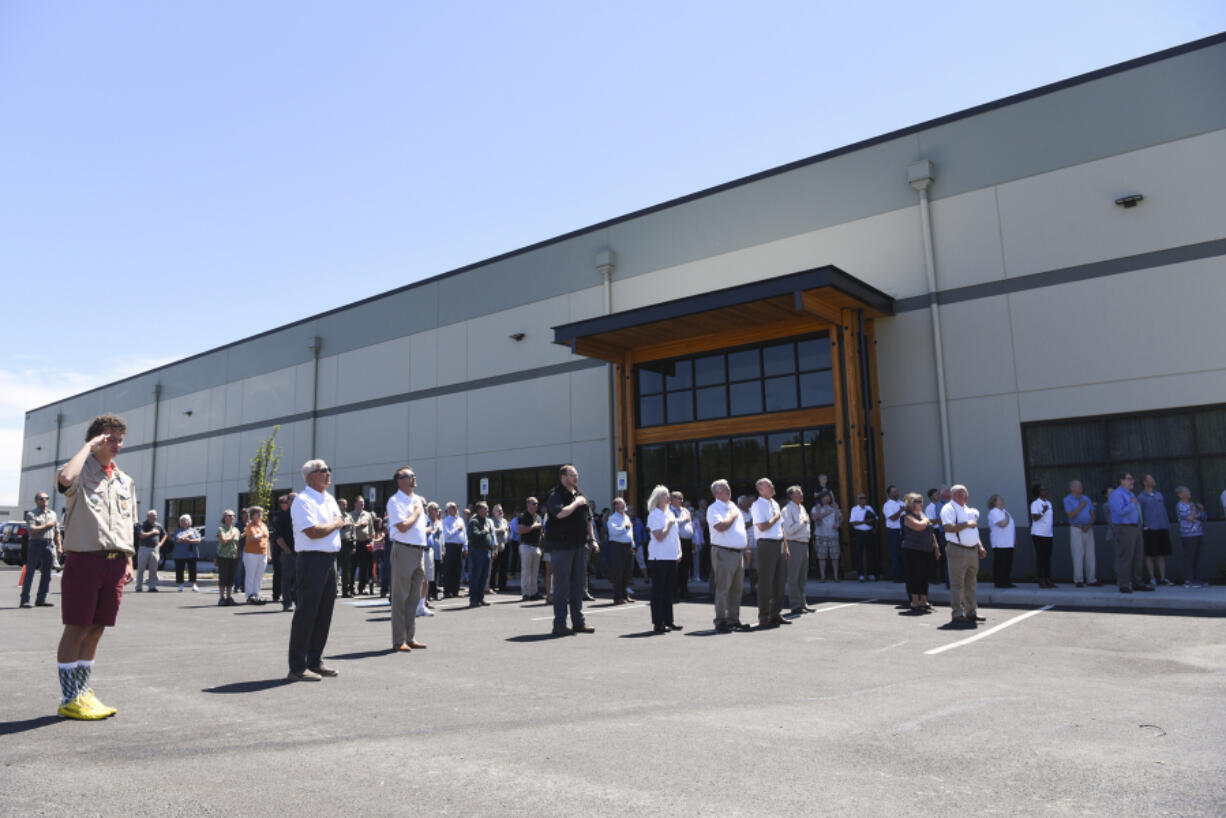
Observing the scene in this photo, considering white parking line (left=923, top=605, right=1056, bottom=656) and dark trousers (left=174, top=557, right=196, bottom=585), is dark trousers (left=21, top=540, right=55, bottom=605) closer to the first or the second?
dark trousers (left=174, top=557, right=196, bottom=585)

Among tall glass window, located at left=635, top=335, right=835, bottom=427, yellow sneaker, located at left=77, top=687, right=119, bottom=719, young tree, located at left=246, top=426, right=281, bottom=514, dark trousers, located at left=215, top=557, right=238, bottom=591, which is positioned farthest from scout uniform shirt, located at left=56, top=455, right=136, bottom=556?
young tree, located at left=246, top=426, right=281, bottom=514

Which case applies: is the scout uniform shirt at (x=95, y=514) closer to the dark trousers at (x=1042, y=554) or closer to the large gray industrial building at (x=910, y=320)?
the large gray industrial building at (x=910, y=320)

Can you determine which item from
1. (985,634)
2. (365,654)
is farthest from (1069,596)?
(365,654)

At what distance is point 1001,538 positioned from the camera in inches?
542

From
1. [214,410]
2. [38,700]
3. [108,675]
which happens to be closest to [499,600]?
[108,675]

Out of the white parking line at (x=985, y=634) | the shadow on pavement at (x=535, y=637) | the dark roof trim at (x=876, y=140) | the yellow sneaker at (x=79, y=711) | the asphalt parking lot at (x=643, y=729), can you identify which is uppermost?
the dark roof trim at (x=876, y=140)

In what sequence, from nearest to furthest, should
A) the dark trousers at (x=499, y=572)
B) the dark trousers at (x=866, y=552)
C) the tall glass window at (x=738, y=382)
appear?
the dark trousers at (x=866, y=552)
the dark trousers at (x=499, y=572)
the tall glass window at (x=738, y=382)

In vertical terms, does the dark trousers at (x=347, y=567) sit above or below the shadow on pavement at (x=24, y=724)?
above

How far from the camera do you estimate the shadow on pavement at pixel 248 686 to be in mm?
6207

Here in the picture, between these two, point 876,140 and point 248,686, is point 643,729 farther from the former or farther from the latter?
point 876,140

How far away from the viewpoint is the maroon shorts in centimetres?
528

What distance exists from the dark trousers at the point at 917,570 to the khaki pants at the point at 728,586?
2906mm

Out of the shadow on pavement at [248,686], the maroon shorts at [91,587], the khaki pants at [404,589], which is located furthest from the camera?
the khaki pants at [404,589]

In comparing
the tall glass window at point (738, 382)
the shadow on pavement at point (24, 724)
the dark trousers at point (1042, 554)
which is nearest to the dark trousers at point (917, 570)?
the dark trousers at point (1042, 554)
